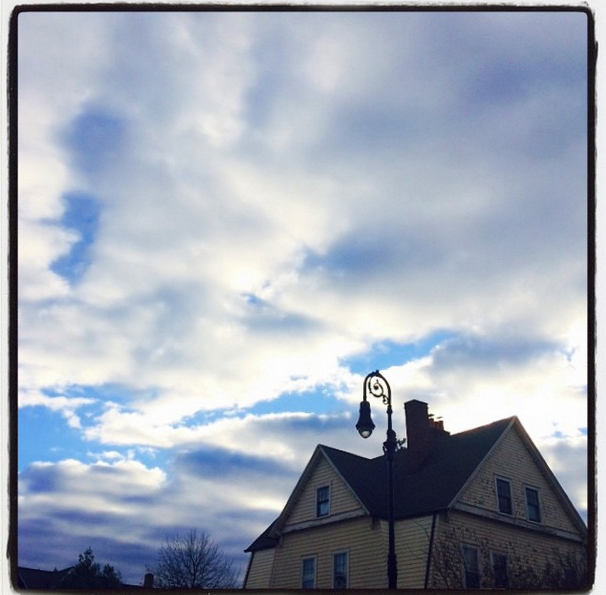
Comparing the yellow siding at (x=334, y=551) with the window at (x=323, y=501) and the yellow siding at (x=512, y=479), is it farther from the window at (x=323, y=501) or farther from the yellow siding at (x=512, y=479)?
the yellow siding at (x=512, y=479)

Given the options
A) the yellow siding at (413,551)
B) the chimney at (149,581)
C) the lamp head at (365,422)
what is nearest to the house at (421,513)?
the yellow siding at (413,551)

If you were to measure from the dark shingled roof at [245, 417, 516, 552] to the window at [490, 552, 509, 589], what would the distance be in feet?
10.5

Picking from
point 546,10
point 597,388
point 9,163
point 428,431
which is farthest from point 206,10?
point 428,431

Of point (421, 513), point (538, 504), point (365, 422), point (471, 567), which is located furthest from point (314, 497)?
point (365, 422)

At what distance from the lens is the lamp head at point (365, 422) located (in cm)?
1162

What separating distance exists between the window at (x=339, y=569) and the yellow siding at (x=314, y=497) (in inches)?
47.0

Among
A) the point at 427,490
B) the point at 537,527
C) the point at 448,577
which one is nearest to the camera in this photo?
the point at 448,577

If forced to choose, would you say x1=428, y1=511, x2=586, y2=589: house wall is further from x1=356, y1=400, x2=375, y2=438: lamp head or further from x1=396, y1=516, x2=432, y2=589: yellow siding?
x1=356, y1=400, x2=375, y2=438: lamp head

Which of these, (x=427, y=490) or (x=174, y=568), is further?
(x=174, y=568)

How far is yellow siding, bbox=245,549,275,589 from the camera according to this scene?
20.2m

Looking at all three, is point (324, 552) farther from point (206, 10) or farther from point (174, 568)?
point (206, 10)

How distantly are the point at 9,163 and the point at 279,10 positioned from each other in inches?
82.0

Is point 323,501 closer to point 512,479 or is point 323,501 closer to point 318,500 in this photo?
point 318,500

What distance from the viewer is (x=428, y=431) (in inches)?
850
